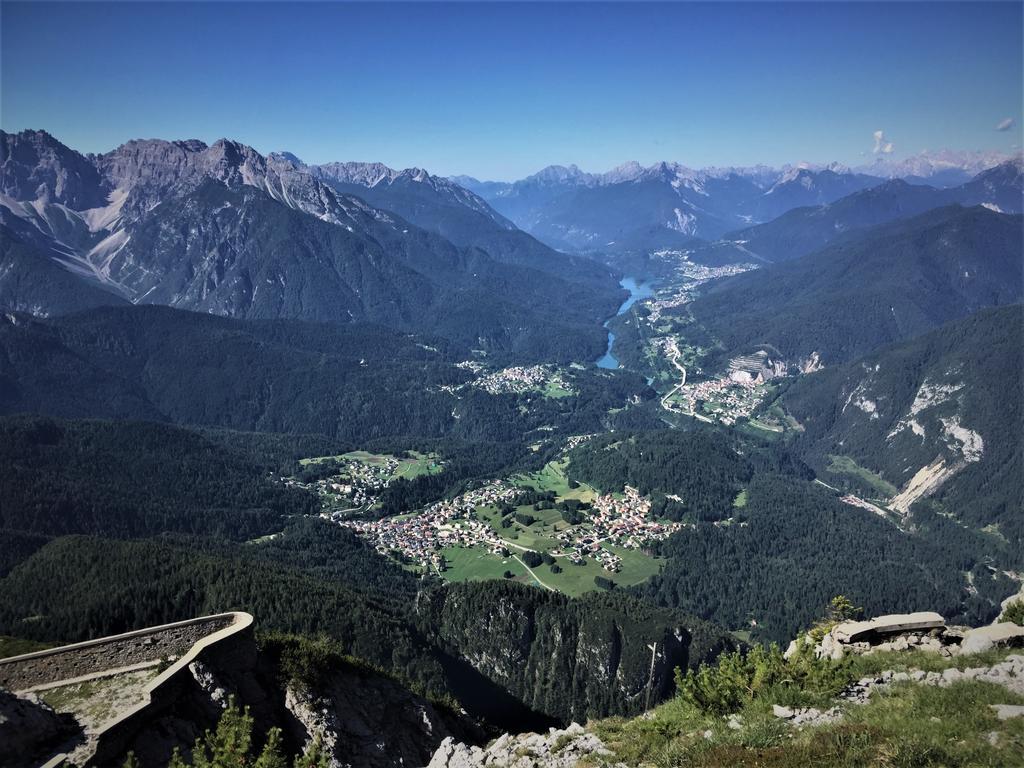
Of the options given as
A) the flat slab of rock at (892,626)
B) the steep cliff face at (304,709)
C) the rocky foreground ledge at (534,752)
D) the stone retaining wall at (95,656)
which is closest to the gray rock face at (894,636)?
the flat slab of rock at (892,626)

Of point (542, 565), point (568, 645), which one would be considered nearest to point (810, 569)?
point (542, 565)

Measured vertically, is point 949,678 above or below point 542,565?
above

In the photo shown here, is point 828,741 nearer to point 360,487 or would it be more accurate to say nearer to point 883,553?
point 883,553

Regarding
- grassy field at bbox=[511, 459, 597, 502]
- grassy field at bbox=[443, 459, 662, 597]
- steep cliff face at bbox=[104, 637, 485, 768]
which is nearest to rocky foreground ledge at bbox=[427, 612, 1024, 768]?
steep cliff face at bbox=[104, 637, 485, 768]

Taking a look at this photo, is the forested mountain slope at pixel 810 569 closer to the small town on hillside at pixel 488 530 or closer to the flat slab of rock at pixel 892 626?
the small town on hillside at pixel 488 530

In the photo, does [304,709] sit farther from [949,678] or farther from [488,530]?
[488,530]

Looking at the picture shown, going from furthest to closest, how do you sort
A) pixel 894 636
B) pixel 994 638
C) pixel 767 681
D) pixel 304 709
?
pixel 304 709, pixel 894 636, pixel 767 681, pixel 994 638
